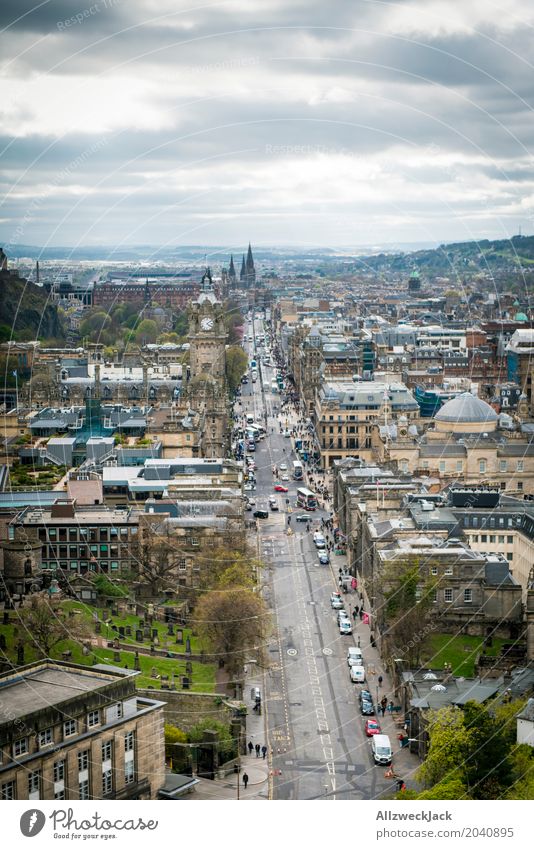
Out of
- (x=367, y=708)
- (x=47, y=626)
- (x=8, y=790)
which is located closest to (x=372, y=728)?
(x=367, y=708)

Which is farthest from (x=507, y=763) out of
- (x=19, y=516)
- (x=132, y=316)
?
(x=132, y=316)

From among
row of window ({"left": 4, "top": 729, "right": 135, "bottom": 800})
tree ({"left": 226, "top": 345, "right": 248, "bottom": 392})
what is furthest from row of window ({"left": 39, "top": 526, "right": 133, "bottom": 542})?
tree ({"left": 226, "top": 345, "right": 248, "bottom": 392})

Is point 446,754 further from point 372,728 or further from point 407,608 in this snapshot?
point 407,608

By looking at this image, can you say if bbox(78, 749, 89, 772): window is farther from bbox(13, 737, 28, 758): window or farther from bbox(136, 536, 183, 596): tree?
bbox(136, 536, 183, 596): tree

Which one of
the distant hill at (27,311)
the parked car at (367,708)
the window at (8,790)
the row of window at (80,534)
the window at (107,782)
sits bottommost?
the parked car at (367,708)

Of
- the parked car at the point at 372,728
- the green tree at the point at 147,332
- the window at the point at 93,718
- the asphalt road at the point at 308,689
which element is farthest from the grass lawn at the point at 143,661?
the green tree at the point at 147,332

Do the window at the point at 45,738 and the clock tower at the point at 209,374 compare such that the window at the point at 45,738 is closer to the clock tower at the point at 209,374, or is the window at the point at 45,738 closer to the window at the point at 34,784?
the window at the point at 34,784
